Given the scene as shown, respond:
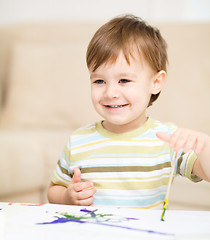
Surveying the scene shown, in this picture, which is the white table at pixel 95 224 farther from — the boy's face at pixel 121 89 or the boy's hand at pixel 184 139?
the boy's face at pixel 121 89

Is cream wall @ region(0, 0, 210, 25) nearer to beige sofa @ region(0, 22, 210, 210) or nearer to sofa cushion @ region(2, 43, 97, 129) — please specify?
beige sofa @ region(0, 22, 210, 210)

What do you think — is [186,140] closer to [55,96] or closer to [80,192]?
[80,192]

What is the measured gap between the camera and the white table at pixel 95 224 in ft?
1.97

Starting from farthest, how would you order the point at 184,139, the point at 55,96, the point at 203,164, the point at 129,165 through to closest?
the point at 55,96, the point at 129,165, the point at 203,164, the point at 184,139

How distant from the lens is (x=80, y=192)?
0.98 meters

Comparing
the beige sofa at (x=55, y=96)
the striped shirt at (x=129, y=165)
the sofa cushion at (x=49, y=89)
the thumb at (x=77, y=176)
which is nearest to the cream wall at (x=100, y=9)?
the beige sofa at (x=55, y=96)

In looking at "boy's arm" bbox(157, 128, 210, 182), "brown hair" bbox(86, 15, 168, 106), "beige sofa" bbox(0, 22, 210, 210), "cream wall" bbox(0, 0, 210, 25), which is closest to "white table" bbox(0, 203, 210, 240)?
"boy's arm" bbox(157, 128, 210, 182)

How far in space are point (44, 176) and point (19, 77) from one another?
707 mm

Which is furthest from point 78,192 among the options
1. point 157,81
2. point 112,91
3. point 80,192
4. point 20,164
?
point 20,164

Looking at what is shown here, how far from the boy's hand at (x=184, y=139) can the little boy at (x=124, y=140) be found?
172mm

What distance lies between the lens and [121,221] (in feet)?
2.24

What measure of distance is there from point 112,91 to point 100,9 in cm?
181

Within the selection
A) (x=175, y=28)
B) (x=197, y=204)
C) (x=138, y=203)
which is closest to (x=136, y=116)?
(x=138, y=203)

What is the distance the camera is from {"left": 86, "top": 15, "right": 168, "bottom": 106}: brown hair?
99 centimetres
